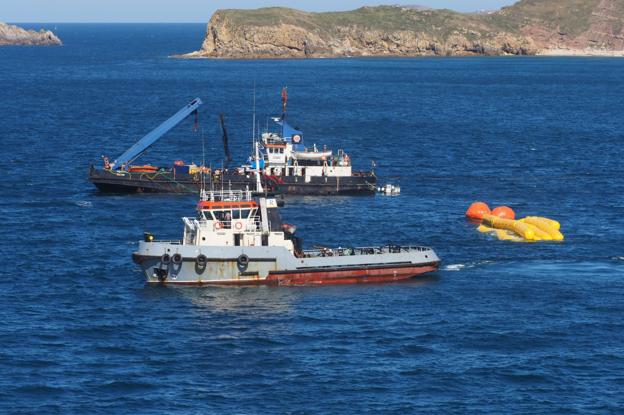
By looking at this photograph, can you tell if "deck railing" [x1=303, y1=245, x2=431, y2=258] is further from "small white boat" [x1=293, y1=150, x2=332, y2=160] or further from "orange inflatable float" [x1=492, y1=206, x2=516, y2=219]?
"small white boat" [x1=293, y1=150, x2=332, y2=160]

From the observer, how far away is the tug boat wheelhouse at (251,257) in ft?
248

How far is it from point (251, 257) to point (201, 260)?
3162mm

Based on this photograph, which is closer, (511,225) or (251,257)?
(251,257)

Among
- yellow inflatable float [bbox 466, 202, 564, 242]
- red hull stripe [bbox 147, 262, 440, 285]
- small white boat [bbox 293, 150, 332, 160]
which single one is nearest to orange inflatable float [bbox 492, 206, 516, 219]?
yellow inflatable float [bbox 466, 202, 564, 242]

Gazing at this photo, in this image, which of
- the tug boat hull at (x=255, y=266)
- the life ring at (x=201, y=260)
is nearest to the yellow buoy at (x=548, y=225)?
the tug boat hull at (x=255, y=266)

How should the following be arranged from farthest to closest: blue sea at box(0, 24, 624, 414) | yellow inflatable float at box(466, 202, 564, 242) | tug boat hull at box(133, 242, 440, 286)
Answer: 1. yellow inflatable float at box(466, 202, 564, 242)
2. tug boat hull at box(133, 242, 440, 286)
3. blue sea at box(0, 24, 624, 414)

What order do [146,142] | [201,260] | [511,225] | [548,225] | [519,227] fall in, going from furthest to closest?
[146,142]
[511,225]
[548,225]
[519,227]
[201,260]

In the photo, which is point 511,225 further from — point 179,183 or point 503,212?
point 179,183

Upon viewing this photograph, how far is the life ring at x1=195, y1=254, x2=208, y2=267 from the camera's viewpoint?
75125mm

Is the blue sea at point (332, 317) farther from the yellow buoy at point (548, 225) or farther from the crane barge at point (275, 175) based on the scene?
the crane barge at point (275, 175)

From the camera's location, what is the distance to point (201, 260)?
247ft

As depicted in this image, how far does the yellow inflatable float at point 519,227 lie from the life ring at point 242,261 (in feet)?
79.9

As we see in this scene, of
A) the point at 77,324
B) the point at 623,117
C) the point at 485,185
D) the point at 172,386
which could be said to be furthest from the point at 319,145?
the point at 172,386

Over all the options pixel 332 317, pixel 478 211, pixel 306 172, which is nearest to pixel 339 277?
pixel 332 317
